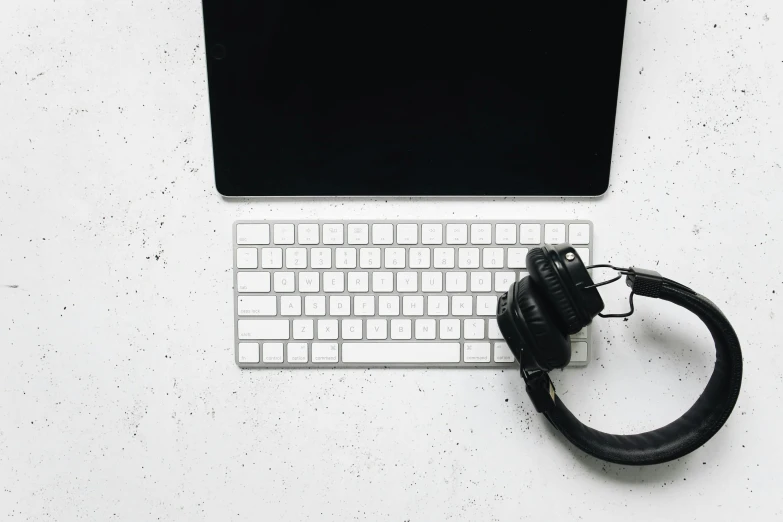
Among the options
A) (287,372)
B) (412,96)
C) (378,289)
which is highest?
(412,96)

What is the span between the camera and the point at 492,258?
616 mm

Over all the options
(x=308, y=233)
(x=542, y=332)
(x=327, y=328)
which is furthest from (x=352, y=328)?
(x=542, y=332)

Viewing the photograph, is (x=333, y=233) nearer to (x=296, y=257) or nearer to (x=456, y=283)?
(x=296, y=257)

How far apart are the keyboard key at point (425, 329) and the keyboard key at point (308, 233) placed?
0.17m

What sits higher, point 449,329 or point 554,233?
point 554,233

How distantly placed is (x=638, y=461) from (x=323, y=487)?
15.8 inches

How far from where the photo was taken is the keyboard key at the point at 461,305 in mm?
619

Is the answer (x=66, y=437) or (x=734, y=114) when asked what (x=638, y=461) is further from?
(x=66, y=437)

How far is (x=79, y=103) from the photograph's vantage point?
61 cm

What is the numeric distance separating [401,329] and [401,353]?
3cm

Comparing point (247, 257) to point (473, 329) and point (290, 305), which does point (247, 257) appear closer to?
point (290, 305)

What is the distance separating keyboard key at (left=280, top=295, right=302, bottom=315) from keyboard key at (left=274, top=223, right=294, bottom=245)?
0.07 meters

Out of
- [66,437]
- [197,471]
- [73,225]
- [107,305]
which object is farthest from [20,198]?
[197,471]

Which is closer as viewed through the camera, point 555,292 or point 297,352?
point 555,292
